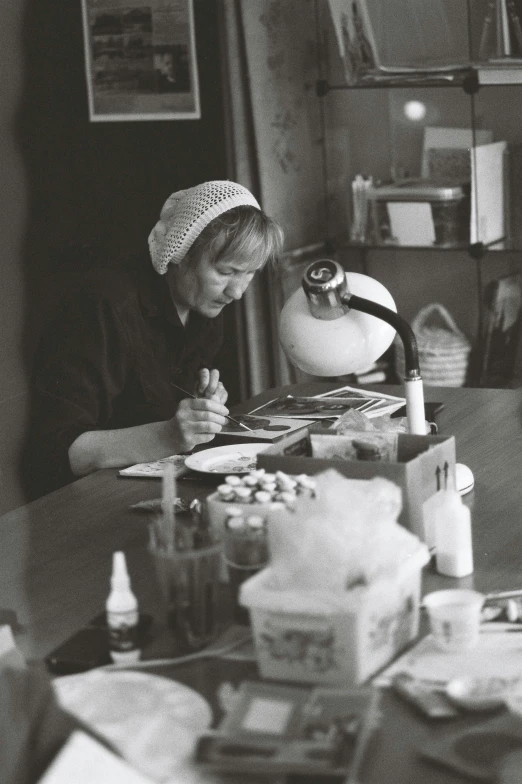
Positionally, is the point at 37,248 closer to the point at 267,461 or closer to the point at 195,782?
the point at 267,461

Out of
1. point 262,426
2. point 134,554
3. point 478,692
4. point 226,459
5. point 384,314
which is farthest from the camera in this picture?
point 262,426

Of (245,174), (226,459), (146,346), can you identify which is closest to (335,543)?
(226,459)

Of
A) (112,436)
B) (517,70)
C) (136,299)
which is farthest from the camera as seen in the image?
(517,70)

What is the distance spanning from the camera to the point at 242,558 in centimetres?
147

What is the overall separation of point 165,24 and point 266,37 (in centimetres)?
34

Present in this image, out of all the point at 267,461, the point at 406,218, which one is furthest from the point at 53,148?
the point at 267,461

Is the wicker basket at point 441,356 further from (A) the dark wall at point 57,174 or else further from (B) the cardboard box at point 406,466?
(B) the cardboard box at point 406,466

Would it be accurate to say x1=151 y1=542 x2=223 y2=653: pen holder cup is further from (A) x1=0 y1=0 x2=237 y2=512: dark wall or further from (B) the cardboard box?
(A) x1=0 y1=0 x2=237 y2=512: dark wall

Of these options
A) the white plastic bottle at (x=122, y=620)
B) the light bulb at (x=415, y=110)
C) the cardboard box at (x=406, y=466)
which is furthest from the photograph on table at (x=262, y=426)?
the light bulb at (x=415, y=110)

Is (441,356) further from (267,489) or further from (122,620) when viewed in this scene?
(122,620)

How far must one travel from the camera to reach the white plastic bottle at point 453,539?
5.24 feet

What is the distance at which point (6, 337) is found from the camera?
156 inches

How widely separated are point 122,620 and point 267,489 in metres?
0.33

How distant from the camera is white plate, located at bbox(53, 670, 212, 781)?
1.16 meters
